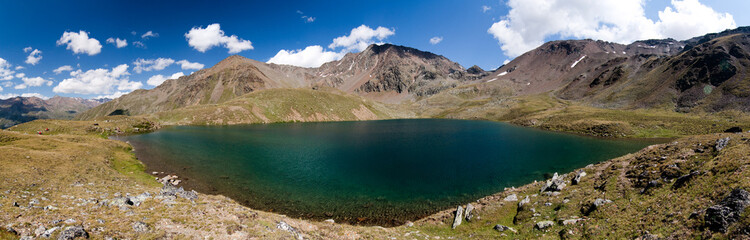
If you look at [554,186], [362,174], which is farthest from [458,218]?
[362,174]

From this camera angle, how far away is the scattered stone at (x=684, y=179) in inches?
731

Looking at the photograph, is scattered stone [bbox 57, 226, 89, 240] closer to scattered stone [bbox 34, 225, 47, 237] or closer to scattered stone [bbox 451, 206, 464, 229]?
scattered stone [bbox 34, 225, 47, 237]

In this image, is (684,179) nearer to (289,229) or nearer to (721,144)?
(721,144)

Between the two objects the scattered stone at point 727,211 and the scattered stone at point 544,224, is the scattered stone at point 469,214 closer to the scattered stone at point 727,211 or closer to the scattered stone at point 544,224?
the scattered stone at point 544,224

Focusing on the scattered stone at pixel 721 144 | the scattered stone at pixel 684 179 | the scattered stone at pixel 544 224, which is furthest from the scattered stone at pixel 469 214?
the scattered stone at pixel 721 144

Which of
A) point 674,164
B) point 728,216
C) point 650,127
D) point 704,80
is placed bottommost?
point 728,216

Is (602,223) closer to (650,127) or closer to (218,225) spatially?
(218,225)

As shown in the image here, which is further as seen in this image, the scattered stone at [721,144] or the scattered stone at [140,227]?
the scattered stone at [721,144]

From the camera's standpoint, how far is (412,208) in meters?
32.9

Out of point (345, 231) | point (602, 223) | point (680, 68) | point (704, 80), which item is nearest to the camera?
point (602, 223)

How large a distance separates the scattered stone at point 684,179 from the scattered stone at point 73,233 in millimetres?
36018

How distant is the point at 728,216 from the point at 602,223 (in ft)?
19.3

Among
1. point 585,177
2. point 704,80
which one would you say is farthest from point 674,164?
point 704,80

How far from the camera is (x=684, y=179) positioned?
62.0ft
